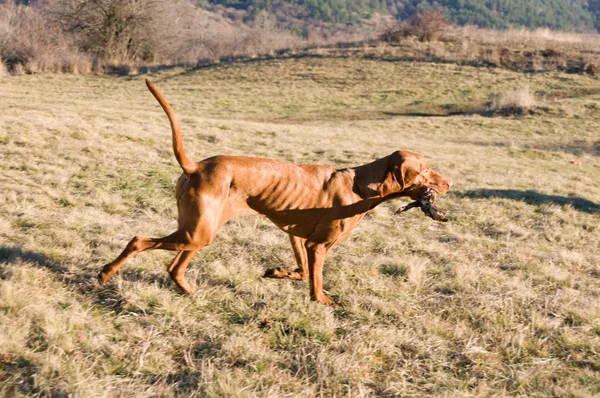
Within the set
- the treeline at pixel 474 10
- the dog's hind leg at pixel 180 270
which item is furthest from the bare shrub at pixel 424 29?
the treeline at pixel 474 10

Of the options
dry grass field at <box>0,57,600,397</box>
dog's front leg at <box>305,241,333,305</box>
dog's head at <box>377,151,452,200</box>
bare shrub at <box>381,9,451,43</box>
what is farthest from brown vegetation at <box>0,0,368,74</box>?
dog's front leg at <box>305,241,333,305</box>

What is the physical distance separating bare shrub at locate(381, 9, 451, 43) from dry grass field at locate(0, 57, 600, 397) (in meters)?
25.7

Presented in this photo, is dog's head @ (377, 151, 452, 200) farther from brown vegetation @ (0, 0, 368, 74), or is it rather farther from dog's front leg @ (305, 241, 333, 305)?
brown vegetation @ (0, 0, 368, 74)

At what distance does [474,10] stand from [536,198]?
14176cm

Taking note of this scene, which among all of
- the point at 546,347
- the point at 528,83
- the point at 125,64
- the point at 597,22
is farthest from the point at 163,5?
the point at 597,22

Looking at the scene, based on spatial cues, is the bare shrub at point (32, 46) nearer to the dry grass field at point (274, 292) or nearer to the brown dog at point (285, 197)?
the dry grass field at point (274, 292)

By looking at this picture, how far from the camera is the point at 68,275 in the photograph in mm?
3869

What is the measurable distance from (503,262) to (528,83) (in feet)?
74.4

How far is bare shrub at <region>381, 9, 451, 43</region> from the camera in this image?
3378 cm

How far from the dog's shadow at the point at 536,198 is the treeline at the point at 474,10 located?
11724cm

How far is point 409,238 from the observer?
18.8ft

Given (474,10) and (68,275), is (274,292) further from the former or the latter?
(474,10)

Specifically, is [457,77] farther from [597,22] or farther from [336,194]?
[597,22]

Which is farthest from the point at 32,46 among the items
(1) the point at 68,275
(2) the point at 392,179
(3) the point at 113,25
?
(2) the point at 392,179
